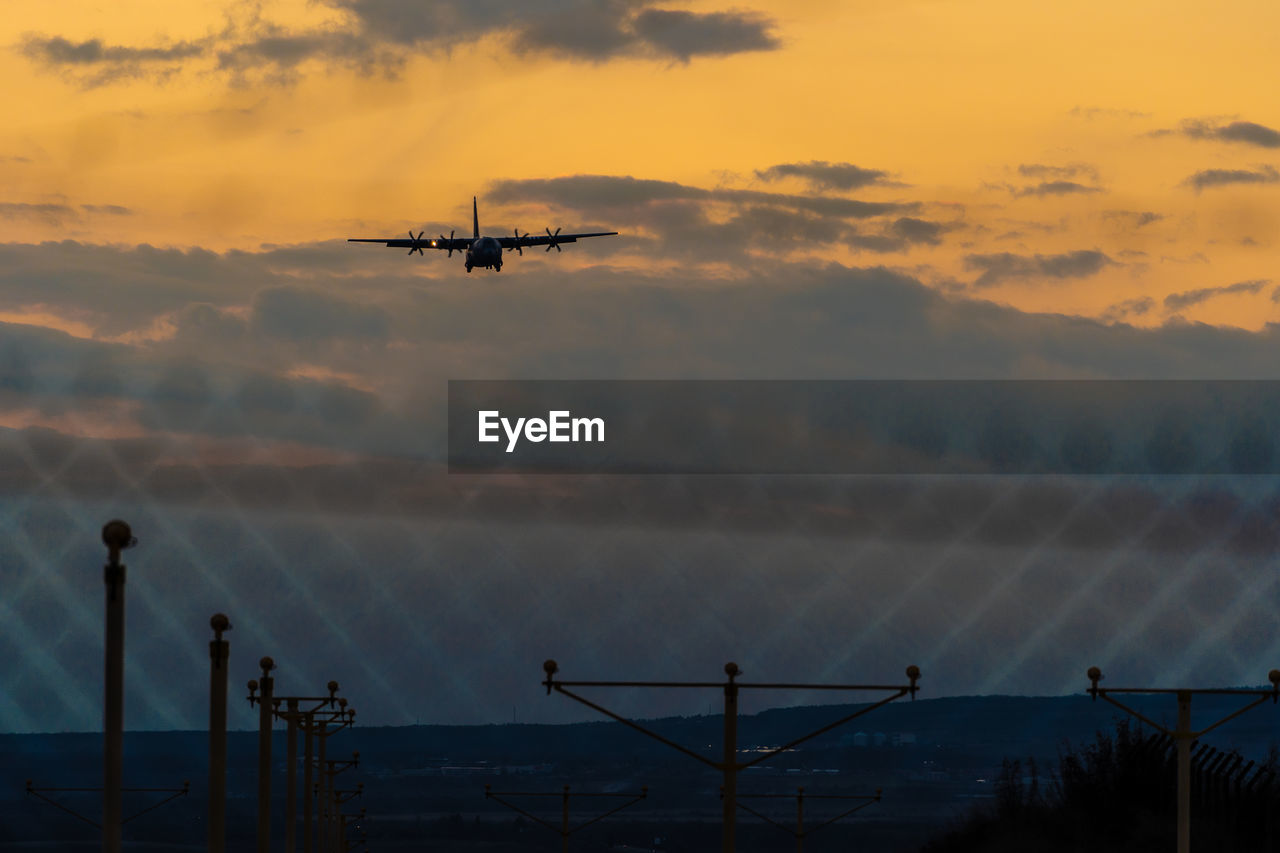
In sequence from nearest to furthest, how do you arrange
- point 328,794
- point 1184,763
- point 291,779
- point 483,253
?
point 1184,763, point 291,779, point 328,794, point 483,253

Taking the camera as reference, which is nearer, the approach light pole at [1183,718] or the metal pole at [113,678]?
the metal pole at [113,678]

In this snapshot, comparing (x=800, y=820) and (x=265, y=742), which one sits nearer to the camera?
(x=265, y=742)

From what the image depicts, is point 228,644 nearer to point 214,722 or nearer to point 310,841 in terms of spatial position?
point 214,722

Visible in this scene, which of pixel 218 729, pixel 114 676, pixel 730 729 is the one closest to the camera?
pixel 114 676

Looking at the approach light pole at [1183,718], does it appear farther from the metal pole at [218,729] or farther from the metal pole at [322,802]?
the metal pole at [322,802]

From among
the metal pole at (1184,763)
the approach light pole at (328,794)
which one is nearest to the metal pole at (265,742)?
the metal pole at (1184,763)

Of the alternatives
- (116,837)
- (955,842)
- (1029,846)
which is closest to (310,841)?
(116,837)

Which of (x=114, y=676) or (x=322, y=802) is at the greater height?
(x=114, y=676)

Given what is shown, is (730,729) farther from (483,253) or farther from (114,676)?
(483,253)

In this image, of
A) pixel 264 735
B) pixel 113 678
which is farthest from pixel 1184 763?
pixel 113 678
